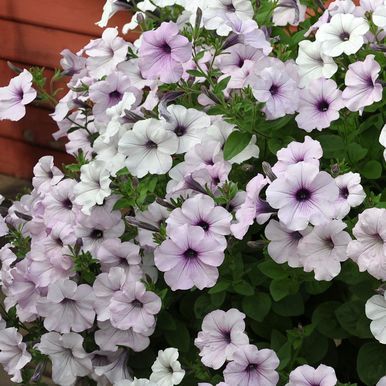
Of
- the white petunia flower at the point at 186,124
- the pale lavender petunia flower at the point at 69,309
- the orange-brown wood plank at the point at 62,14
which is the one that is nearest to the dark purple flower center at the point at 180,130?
the white petunia flower at the point at 186,124

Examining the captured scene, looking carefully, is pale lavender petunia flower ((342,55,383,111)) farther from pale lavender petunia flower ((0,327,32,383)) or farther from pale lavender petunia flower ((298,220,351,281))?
pale lavender petunia flower ((0,327,32,383))

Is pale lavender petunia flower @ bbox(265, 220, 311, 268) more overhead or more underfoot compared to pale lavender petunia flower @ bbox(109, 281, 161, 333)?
more overhead

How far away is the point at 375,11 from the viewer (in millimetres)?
1812

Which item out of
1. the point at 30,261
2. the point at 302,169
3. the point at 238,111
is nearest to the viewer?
the point at 302,169

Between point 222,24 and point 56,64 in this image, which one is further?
point 56,64

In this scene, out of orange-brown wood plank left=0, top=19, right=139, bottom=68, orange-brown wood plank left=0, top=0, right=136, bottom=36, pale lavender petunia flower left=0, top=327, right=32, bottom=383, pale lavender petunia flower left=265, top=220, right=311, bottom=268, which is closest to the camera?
pale lavender petunia flower left=265, top=220, right=311, bottom=268

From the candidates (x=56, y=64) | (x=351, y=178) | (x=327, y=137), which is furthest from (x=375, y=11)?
(x=56, y=64)

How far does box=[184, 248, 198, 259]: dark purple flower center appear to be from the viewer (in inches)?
64.5

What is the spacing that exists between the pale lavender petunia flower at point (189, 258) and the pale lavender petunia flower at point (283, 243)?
10 centimetres

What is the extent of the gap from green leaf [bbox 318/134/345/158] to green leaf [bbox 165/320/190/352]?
1.56 ft

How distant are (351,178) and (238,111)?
0.29 meters

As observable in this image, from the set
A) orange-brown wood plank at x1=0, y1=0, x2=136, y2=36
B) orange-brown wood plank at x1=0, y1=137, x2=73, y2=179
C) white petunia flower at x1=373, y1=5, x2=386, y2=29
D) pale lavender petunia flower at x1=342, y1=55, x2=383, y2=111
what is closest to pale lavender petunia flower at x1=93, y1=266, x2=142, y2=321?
pale lavender petunia flower at x1=342, y1=55, x2=383, y2=111

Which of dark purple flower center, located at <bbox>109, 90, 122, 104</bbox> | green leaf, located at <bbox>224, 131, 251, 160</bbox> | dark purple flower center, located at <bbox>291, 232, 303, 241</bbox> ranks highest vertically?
green leaf, located at <bbox>224, 131, 251, 160</bbox>

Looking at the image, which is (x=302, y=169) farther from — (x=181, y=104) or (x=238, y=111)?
(x=181, y=104)
